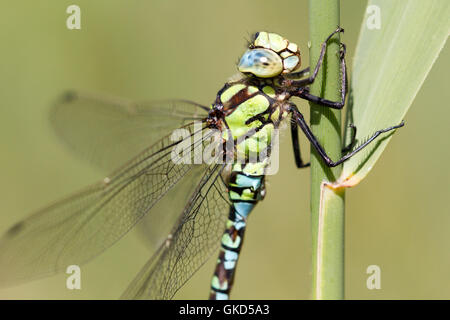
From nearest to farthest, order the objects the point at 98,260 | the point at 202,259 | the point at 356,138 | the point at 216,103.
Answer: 1. the point at 356,138
2. the point at 216,103
3. the point at 202,259
4. the point at 98,260

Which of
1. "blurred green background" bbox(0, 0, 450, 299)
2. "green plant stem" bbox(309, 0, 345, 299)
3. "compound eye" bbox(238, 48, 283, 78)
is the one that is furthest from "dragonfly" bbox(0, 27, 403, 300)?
"blurred green background" bbox(0, 0, 450, 299)

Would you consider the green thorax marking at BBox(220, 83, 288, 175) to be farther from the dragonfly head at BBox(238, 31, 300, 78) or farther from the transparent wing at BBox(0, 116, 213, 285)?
the transparent wing at BBox(0, 116, 213, 285)

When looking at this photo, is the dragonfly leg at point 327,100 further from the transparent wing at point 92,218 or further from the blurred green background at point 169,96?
the blurred green background at point 169,96

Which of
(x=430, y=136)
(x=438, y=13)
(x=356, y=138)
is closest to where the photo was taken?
(x=438, y=13)

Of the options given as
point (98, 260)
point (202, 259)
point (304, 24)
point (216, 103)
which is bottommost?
point (98, 260)

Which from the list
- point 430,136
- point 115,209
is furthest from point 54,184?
point 430,136
